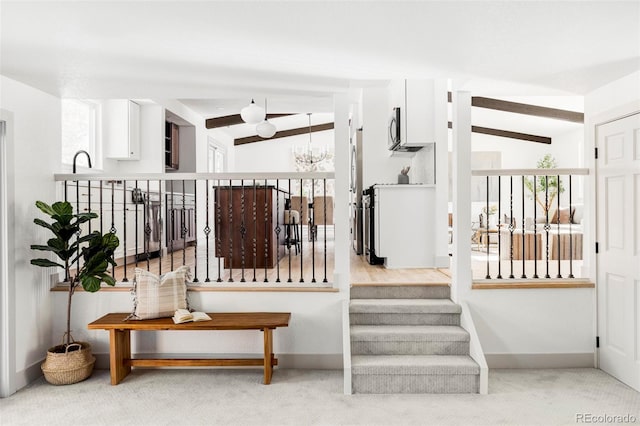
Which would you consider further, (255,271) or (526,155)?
(526,155)

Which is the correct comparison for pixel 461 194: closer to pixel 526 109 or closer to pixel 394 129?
pixel 394 129

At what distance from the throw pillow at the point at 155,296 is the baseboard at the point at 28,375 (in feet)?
2.85

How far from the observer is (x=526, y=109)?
333 inches

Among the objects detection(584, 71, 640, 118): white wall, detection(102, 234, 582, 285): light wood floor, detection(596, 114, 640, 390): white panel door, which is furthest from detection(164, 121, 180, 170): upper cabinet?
detection(596, 114, 640, 390): white panel door

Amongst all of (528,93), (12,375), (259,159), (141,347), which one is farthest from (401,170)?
(259,159)

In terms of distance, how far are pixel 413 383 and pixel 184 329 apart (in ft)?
5.70

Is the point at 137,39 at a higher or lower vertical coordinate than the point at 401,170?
higher

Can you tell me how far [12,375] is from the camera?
3350 millimetres

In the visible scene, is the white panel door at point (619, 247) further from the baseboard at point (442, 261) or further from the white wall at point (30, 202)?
the white wall at point (30, 202)

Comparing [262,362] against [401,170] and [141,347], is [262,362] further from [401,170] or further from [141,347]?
[401,170]

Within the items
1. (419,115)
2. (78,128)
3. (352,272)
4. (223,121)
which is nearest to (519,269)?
(352,272)

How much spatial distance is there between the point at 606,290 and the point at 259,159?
9446 millimetres

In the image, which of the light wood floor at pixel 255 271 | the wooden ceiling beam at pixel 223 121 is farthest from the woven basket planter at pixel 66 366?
the wooden ceiling beam at pixel 223 121

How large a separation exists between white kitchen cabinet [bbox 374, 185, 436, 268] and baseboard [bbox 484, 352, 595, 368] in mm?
1405
